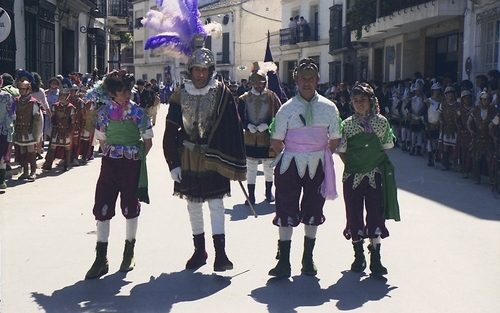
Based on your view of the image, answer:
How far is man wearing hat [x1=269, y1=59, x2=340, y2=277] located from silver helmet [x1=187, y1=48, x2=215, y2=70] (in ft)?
2.48

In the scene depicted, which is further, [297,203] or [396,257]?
[396,257]

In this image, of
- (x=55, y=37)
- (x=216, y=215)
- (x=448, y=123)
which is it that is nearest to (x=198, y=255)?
(x=216, y=215)

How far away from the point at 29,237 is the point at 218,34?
2967mm

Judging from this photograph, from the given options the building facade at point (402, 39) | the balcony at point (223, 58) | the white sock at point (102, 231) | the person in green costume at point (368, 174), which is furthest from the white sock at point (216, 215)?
the balcony at point (223, 58)

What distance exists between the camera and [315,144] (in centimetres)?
595

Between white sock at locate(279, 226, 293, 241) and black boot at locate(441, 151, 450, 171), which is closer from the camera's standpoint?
white sock at locate(279, 226, 293, 241)

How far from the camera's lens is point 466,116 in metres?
12.2

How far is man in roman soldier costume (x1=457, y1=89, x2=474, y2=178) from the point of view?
12.3 meters

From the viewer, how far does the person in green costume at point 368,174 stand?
19.8ft

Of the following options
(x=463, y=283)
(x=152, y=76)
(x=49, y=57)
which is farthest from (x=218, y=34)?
(x=152, y=76)

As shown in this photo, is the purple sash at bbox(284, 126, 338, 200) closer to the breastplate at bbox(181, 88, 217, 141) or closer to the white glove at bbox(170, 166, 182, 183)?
the breastplate at bbox(181, 88, 217, 141)

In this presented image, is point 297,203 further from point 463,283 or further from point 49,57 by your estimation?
point 49,57

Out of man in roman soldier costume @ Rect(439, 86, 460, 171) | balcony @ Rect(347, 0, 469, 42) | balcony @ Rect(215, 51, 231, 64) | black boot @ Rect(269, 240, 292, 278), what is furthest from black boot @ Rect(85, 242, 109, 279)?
balcony @ Rect(215, 51, 231, 64)

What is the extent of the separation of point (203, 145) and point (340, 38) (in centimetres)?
2947
